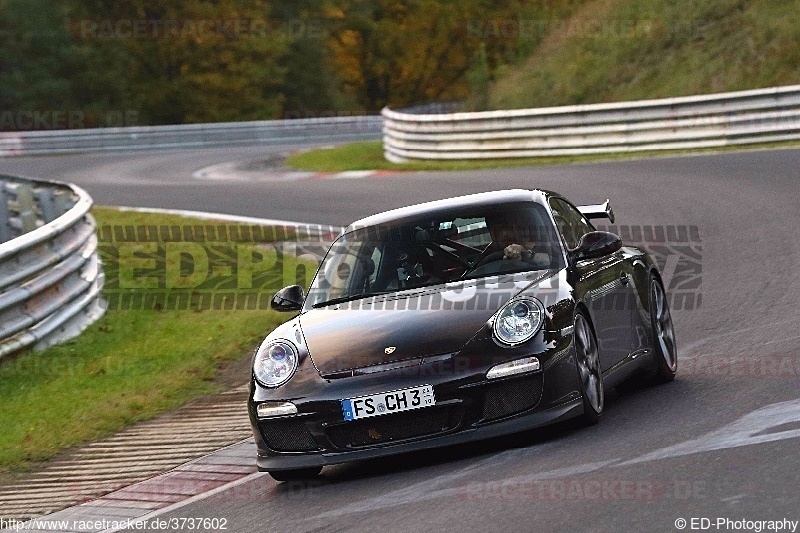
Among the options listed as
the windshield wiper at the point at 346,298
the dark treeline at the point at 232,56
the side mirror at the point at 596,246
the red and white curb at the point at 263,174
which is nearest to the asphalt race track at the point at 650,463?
the side mirror at the point at 596,246

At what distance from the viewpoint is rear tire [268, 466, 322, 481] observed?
24.0ft

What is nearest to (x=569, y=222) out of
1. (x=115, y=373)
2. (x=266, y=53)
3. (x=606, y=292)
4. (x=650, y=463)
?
(x=606, y=292)

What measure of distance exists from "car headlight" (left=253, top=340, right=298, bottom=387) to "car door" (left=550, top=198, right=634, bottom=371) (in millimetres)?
1514

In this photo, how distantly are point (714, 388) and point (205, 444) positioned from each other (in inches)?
117

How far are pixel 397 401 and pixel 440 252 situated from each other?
4.84 feet

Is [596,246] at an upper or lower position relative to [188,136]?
upper

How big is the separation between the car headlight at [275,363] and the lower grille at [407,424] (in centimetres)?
48

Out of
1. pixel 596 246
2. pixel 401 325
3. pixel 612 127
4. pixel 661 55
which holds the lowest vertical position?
pixel 661 55

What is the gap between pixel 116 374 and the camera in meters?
11.1

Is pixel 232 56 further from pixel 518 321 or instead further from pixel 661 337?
pixel 518 321

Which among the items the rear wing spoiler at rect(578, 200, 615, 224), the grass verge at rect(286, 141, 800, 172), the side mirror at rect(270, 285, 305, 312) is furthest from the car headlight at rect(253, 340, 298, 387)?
the grass verge at rect(286, 141, 800, 172)

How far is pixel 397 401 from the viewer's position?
22.7ft

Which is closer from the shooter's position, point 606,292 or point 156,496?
point 156,496

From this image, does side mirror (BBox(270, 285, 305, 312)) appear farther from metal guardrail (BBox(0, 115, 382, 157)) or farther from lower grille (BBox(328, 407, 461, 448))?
metal guardrail (BBox(0, 115, 382, 157))
